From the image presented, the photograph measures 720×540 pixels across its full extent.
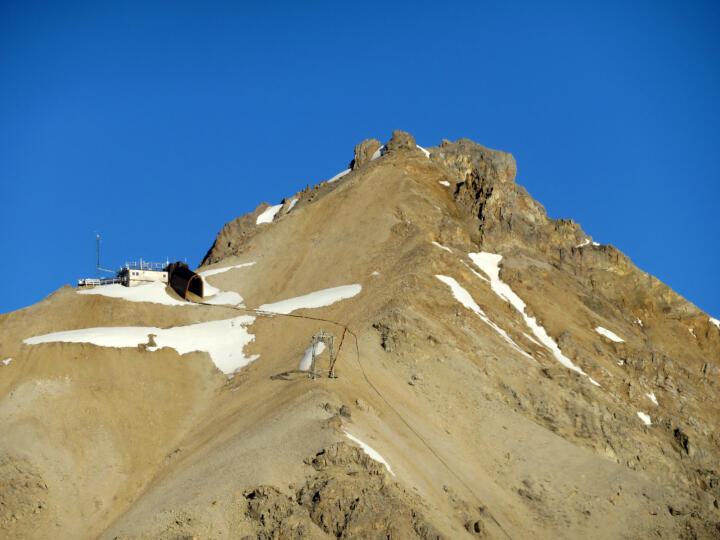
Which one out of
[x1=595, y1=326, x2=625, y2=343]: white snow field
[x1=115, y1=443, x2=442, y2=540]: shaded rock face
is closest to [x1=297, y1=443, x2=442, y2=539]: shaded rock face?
[x1=115, y1=443, x2=442, y2=540]: shaded rock face

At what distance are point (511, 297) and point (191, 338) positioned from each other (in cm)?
2876

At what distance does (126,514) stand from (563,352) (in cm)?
3989

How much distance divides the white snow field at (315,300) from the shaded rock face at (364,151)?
33.1 m

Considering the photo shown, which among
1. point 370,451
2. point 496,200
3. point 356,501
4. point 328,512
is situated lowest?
point 328,512

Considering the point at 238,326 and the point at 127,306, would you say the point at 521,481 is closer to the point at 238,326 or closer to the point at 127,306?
the point at 238,326

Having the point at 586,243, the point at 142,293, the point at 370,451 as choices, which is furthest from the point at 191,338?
the point at 586,243

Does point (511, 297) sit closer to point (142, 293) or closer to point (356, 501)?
point (142, 293)

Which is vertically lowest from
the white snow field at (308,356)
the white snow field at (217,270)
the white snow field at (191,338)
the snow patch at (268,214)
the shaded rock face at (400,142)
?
the white snow field at (308,356)

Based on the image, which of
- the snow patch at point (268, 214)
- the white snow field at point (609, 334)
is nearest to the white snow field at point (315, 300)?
the white snow field at point (609, 334)

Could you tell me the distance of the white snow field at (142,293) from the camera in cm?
8594

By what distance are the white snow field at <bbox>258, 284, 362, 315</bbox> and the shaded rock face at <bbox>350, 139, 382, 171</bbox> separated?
108 ft

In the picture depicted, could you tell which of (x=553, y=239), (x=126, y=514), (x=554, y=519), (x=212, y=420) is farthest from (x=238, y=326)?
(x=553, y=239)

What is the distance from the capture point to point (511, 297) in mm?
88688

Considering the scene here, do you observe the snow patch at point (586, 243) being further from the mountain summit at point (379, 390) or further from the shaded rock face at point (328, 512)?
the shaded rock face at point (328, 512)
